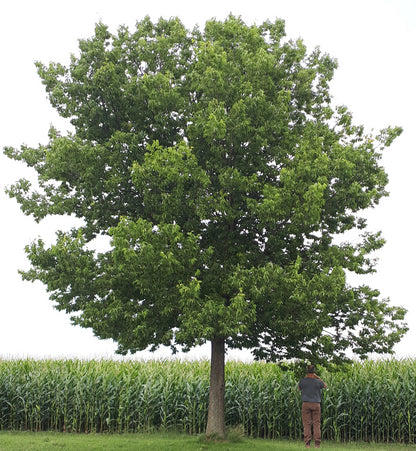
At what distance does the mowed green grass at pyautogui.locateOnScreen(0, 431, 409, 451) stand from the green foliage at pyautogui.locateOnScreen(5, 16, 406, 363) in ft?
10.1

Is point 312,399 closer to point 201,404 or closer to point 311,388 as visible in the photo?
point 311,388

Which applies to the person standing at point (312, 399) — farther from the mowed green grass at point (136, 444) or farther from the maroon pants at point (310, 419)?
the mowed green grass at point (136, 444)

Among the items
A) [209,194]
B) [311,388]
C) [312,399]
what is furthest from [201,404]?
[209,194]

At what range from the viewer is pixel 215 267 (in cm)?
1517

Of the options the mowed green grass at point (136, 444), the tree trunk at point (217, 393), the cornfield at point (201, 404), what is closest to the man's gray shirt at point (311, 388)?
the mowed green grass at point (136, 444)

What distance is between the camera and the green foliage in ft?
45.2

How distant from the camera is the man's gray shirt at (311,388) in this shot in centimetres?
1719

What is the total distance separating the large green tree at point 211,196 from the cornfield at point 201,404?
4521 mm

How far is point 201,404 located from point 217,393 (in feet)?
14.2

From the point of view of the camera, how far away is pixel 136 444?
16594 mm

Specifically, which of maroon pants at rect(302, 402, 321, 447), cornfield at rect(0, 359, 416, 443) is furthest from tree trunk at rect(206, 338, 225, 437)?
cornfield at rect(0, 359, 416, 443)

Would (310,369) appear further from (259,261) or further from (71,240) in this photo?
(71,240)

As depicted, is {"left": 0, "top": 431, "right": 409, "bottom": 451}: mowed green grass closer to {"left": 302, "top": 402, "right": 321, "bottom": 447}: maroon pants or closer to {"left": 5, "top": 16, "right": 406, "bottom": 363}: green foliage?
{"left": 302, "top": 402, "right": 321, "bottom": 447}: maroon pants

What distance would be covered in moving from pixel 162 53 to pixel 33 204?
6900mm
